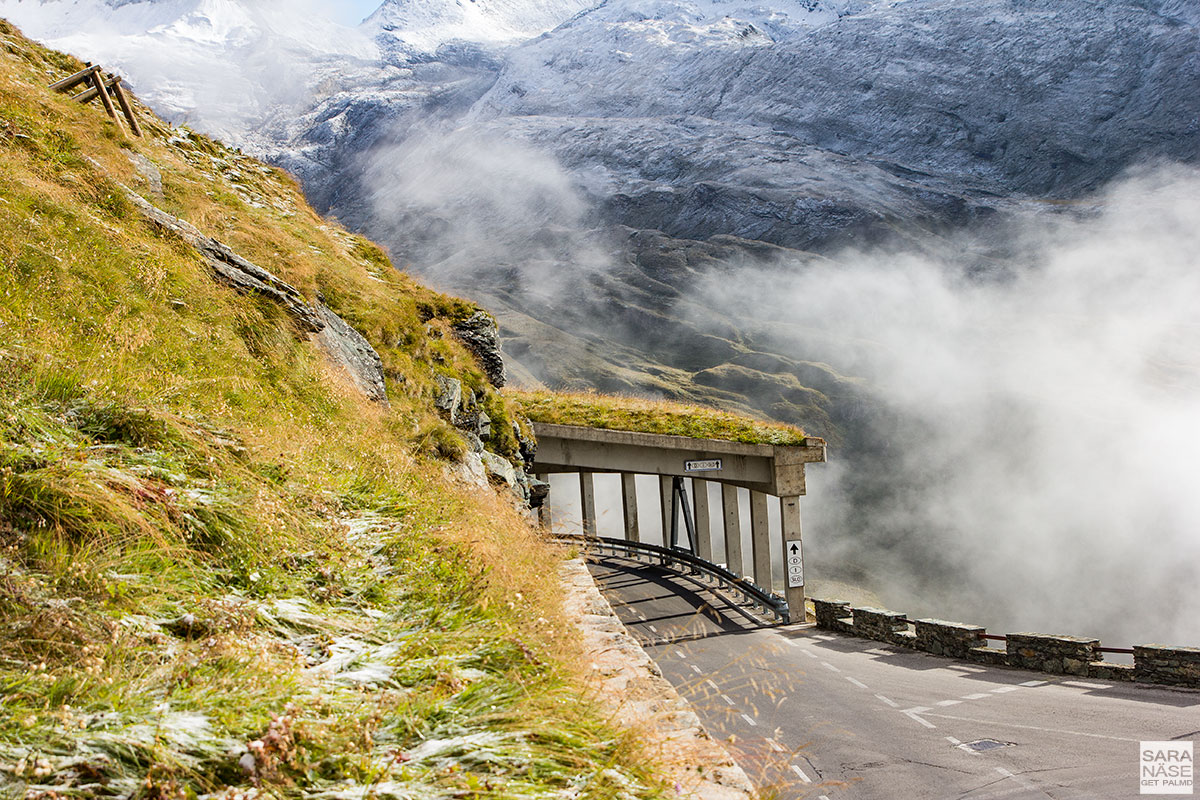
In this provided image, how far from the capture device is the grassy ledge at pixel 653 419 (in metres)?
26.8

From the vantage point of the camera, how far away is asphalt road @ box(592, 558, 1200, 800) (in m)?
8.73

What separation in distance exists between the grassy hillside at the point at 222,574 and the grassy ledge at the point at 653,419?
1892 centimetres

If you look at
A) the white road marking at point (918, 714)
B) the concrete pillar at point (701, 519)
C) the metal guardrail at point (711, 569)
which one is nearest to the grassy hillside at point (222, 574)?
the white road marking at point (918, 714)

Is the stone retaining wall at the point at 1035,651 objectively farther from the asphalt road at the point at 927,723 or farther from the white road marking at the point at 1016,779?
the white road marking at the point at 1016,779

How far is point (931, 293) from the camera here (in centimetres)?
15000

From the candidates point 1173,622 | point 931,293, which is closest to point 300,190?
point 1173,622

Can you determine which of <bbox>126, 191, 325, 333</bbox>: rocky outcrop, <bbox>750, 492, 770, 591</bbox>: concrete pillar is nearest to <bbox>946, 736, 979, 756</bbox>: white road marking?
<bbox>126, 191, 325, 333</bbox>: rocky outcrop

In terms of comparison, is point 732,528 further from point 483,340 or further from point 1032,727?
point 1032,727

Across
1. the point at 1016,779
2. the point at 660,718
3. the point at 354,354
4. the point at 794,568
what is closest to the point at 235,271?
the point at 354,354

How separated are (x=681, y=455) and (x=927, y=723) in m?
16.6

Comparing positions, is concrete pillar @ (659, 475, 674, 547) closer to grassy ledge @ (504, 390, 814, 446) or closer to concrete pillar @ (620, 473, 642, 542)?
concrete pillar @ (620, 473, 642, 542)

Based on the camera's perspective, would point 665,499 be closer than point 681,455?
No

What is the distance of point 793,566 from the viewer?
1002 inches

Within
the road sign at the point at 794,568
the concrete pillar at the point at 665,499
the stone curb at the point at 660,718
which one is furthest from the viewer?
the concrete pillar at the point at 665,499
